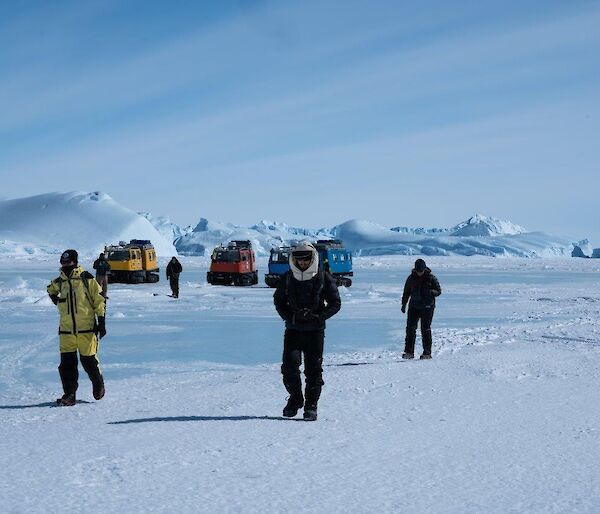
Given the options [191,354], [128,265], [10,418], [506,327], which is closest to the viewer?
[10,418]

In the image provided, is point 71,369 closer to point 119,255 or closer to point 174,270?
point 174,270

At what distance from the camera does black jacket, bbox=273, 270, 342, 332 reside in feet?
17.8

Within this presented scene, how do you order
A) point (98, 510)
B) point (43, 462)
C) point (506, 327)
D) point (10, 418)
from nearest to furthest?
1. point (98, 510)
2. point (43, 462)
3. point (10, 418)
4. point (506, 327)

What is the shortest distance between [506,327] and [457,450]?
33.8ft

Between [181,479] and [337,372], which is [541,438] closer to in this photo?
[181,479]

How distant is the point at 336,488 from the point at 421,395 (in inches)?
118

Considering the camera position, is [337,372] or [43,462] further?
[337,372]

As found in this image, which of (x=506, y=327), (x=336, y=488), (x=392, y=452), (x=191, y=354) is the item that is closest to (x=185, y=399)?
(x=392, y=452)

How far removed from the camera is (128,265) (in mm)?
32531

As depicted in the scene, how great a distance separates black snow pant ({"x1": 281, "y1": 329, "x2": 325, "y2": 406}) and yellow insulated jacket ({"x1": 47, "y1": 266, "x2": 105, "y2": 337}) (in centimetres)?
196

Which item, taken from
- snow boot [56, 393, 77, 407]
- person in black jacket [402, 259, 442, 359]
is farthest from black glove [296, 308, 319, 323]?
person in black jacket [402, 259, 442, 359]

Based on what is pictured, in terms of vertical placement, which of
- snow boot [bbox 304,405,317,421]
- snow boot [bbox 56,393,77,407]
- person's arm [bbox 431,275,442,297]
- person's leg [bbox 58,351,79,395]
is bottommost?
snow boot [bbox 56,393,77,407]

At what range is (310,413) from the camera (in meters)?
5.42

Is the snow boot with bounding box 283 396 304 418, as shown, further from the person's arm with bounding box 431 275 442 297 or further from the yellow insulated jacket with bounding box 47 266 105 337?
the person's arm with bounding box 431 275 442 297
